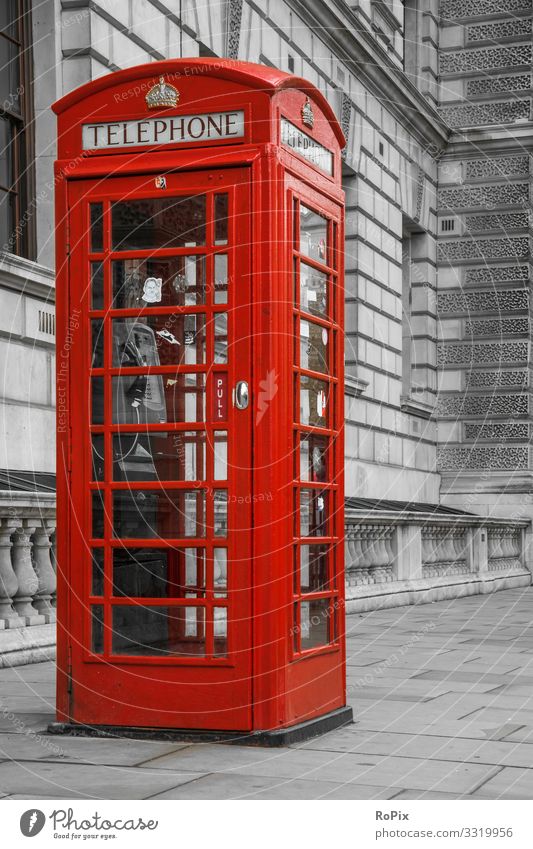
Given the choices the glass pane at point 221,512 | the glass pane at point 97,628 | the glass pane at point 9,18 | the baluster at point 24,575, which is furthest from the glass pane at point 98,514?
the glass pane at point 9,18

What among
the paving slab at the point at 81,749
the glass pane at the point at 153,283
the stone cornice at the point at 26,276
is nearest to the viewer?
the paving slab at the point at 81,749

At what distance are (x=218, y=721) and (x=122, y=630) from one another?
52 centimetres

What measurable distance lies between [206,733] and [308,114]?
2508 mm

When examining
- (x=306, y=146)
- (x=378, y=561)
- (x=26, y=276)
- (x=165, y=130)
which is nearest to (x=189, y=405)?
(x=165, y=130)

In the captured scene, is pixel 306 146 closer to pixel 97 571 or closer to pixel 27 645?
pixel 97 571

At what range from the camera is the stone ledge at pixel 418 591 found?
1173 centimetres

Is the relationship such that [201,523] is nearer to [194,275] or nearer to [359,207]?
[194,275]

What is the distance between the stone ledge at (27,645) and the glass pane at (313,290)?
286 cm

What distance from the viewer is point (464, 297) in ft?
69.9

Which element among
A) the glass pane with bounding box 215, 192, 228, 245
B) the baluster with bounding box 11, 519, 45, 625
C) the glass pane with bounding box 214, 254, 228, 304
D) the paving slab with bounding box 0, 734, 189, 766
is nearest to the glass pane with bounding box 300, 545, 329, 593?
the paving slab with bounding box 0, 734, 189, 766

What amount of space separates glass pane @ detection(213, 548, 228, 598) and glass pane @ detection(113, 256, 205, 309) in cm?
→ 98

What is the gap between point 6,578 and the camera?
7.12m

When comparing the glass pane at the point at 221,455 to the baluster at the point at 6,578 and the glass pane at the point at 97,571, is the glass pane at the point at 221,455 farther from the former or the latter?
the baluster at the point at 6,578

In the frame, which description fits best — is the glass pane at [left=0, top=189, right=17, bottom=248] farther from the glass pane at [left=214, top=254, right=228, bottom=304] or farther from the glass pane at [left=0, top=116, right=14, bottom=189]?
the glass pane at [left=214, top=254, right=228, bottom=304]
